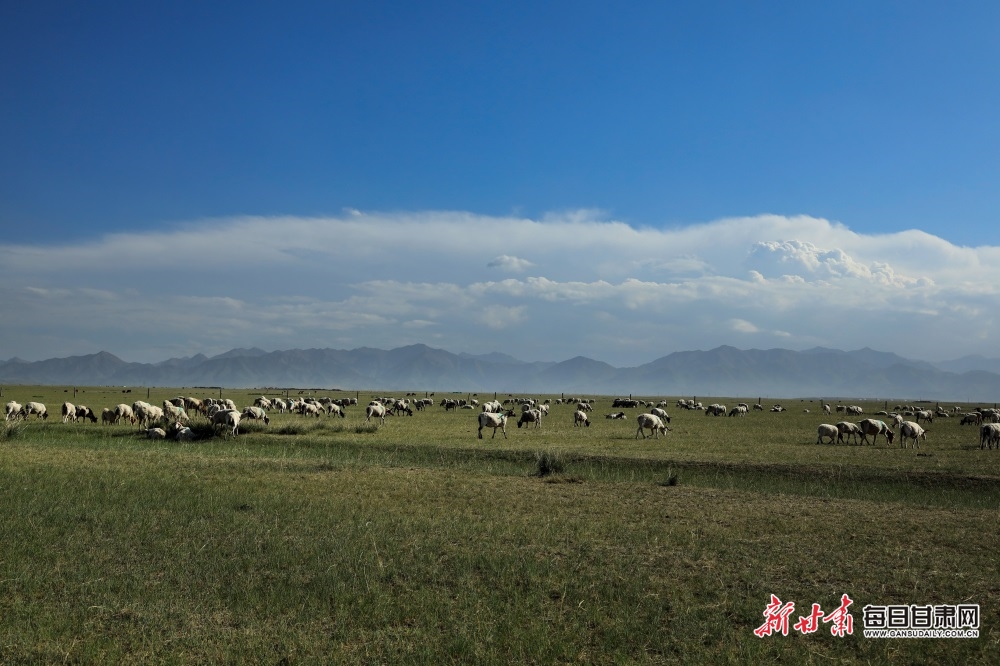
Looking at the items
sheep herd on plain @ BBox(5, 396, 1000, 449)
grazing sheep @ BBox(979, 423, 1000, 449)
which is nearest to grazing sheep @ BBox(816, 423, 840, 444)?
sheep herd on plain @ BBox(5, 396, 1000, 449)

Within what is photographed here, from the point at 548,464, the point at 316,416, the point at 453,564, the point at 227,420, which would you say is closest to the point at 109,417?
the point at 227,420

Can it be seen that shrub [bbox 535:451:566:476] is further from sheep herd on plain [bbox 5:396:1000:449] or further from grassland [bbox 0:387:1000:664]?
sheep herd on plain [bbox 5:396:1000:449]

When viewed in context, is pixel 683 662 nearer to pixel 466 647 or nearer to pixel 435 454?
pixel 466 647

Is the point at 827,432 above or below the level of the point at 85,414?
above

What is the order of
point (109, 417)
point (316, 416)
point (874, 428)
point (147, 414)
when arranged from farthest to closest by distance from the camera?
point (316, 416) < point (109, 417) < point (147, 414) < point (874, 428)

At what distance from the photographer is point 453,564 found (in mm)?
11109

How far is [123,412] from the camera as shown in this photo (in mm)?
44062

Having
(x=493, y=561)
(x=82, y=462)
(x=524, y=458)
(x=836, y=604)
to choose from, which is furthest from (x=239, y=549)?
(x=524, y=458)

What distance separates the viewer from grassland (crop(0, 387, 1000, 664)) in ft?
26.6

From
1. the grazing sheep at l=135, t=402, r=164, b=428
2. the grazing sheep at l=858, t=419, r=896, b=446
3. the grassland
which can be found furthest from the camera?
the grazing sheep at l=135, t=402, r=164, b=428

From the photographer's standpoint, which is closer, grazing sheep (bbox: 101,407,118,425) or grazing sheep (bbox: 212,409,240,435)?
grazing sheep (bbox: 212,409,240,435)

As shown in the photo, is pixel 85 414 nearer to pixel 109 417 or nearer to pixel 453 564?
pixel 109 417

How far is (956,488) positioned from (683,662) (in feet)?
66.9

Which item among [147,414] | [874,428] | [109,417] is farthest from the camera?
[109,417]
